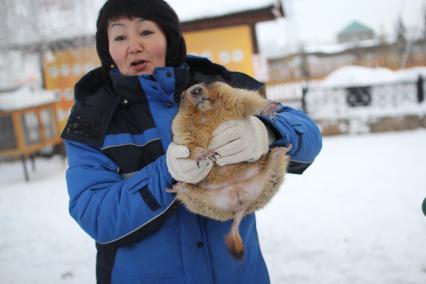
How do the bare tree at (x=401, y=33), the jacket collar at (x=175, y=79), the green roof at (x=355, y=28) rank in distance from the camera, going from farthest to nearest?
the green roof at (x=355, y=28)
the bare tree at (x=401, y=33)
the jacket collar at (x=175, y=79)

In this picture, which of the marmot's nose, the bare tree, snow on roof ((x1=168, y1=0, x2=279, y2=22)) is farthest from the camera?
the bare tree

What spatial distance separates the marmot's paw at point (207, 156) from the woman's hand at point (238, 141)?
0.05 feet

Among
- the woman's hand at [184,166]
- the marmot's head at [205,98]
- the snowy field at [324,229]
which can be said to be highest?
the marmot's head at [205,98]

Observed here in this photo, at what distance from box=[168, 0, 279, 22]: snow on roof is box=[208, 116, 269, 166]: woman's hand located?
9243 millimetres

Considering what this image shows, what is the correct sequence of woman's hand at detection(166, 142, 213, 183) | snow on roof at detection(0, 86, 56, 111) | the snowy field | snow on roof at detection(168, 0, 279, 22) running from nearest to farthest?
woman's hand at detection(166, 142, 213, 183) < the snowy field < snow on roof at detection(0, 86, 56, 111) < snow on roof at detection(168, 0, 279, 22)

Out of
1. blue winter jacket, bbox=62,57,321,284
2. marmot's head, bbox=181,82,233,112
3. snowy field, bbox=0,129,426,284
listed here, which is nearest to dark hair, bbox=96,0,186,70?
blue winter jacket, bbox=62,57,321,284

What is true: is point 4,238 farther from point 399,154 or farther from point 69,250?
point 399,154

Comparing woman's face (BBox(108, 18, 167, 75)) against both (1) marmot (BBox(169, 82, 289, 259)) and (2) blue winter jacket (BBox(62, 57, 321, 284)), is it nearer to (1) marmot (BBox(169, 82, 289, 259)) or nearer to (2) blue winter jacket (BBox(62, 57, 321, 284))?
(2) blue winter jacket (BBox(62, 57, 321, 284))

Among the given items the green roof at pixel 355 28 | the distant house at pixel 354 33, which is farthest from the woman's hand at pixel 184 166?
the green roof at pixel 355 28

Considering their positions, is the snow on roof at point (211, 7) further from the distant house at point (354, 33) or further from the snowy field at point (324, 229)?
the distant house at point (354, 33)

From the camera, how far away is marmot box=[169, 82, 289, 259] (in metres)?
1.55

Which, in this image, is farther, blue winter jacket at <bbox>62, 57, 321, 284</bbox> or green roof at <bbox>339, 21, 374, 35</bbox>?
green roof at <bbox>339, 21, 374, 35</bbox>

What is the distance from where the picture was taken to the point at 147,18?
1.83m

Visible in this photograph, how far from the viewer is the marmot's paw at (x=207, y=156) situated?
149cm
